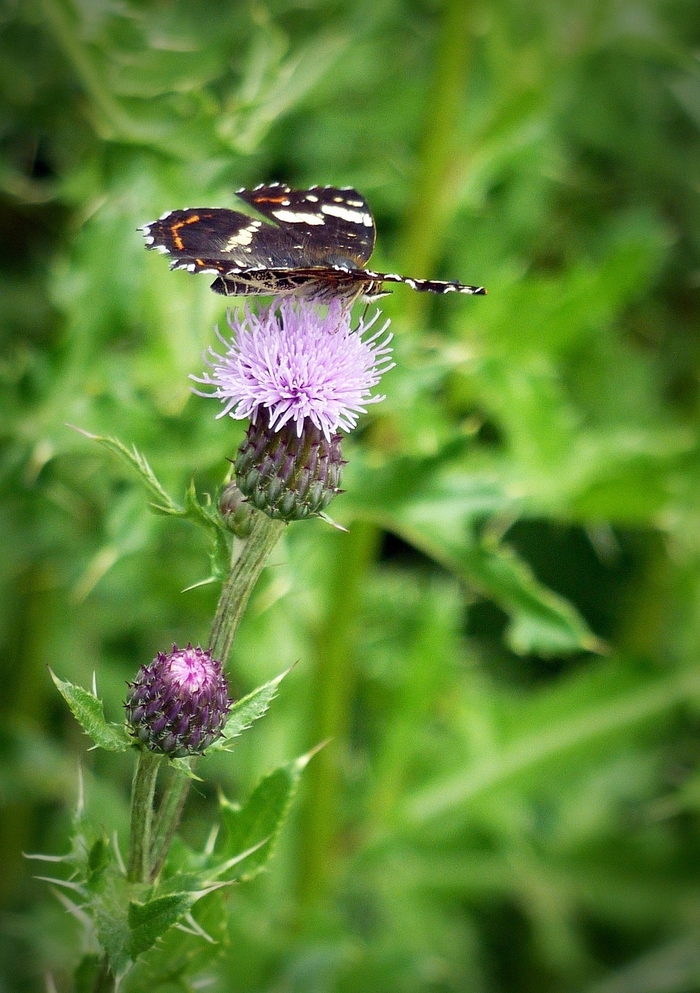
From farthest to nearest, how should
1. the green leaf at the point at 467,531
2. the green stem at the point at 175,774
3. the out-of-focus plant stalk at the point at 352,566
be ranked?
the out-of-focus plant stalk at the point at 352,566 → the green leaf at the point at 467,531 → the green stem at the point at 175,774

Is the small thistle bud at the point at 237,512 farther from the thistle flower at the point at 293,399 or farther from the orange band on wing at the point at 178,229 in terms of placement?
the orange band on wing at the point at 178,229

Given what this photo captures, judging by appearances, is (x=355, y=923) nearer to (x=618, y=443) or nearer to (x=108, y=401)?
(x=618, y=443)

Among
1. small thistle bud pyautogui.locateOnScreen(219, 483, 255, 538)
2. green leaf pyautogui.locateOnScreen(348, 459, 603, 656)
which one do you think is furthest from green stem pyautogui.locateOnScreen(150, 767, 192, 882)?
green leaf pyautogui.locateOnScreen(348, 459, 603, 656)

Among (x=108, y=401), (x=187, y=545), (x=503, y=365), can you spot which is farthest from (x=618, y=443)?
(x=108, y=401)

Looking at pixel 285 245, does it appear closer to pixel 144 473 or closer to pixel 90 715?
Result: pixel 144 473

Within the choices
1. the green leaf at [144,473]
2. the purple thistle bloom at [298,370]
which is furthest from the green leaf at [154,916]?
the purple thistle bloom at [298,370]

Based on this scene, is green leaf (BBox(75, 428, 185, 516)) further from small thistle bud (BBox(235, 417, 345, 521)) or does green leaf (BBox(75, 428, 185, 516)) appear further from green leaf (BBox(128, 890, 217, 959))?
green leaf (BBox(128, 890, 217, 959))

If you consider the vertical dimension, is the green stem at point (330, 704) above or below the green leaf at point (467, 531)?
below
